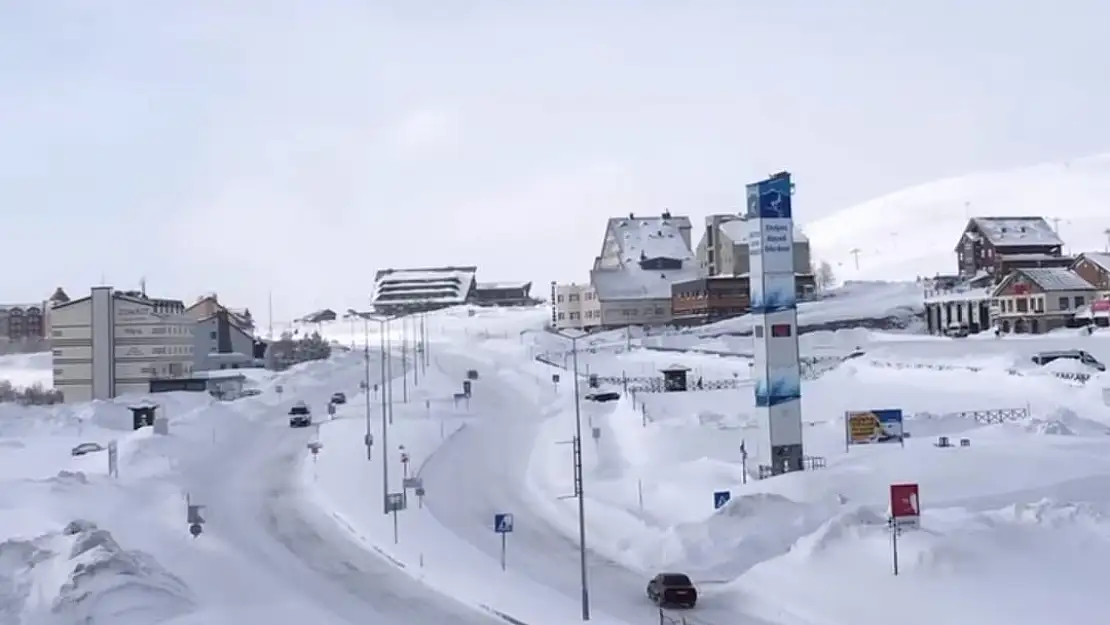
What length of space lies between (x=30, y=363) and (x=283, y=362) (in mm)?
39736

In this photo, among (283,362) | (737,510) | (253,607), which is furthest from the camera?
(283,362)

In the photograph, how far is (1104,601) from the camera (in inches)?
1019

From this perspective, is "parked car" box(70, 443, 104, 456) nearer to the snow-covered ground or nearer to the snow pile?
the snow-covered ground

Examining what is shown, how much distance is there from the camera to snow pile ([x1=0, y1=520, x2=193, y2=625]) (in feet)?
83.5

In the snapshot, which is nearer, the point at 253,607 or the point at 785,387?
the point at 253,607

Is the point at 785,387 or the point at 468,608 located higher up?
the point at 785,387

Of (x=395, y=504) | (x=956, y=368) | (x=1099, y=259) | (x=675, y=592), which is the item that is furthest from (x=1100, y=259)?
(x=675, y=592)

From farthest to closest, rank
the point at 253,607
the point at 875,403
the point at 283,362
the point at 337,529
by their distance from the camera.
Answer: the point at 283,362, the point at 875,403, the point at 337,529, the point at 253,607

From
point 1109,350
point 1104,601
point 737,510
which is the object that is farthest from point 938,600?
point 1109,350

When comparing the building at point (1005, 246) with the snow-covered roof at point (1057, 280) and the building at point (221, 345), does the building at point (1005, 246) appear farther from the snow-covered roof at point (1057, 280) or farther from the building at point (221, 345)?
the building at point (221, 345)

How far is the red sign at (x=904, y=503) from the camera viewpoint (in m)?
28.5

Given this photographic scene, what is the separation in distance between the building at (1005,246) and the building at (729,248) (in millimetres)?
20268

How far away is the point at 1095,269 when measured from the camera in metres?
91.1

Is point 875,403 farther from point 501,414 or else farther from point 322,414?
point 322,414
